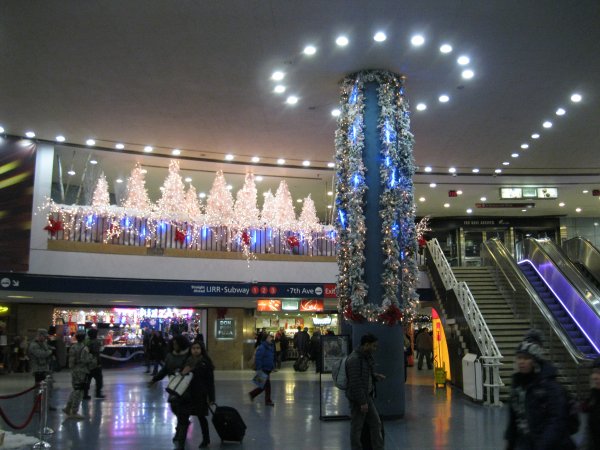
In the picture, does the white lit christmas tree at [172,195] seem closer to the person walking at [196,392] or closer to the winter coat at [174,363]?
the winter coat at [174,363]

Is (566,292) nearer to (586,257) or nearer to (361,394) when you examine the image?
(586,257)

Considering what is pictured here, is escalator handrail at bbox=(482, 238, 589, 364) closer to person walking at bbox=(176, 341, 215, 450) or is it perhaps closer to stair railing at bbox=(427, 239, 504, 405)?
stair railing at bbox=(427, 239, 504, 405)

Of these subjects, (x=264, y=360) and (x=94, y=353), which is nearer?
(x=264, y=360)

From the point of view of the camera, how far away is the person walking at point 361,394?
7285 millimetres

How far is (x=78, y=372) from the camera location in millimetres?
11242

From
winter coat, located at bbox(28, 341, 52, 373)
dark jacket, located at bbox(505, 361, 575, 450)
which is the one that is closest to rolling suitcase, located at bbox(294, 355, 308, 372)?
winter coat, located at bbox(28, 341, 52, 373)

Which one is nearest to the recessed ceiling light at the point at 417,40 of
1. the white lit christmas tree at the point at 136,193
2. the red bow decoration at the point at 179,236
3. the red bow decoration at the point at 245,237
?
the red bow decoration at the point at 245,237

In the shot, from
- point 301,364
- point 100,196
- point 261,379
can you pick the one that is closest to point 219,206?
point 100,196

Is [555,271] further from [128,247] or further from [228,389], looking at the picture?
[128,247]

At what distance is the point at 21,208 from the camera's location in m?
16.6

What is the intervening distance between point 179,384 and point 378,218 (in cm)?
518

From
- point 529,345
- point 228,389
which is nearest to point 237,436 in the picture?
point 529,345

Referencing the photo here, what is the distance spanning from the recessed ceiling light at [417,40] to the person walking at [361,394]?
5653mm

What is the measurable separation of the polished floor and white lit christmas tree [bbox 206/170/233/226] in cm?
516
